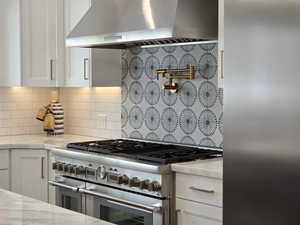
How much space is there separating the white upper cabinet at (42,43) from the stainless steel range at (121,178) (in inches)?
31.8

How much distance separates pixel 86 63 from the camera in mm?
4453

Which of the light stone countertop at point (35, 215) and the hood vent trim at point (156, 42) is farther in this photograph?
the hood vent trim at point (156, 42)

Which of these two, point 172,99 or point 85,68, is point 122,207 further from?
point 85,68

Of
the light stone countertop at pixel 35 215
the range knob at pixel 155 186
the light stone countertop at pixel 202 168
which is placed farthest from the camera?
the range knob at pixel 155 186

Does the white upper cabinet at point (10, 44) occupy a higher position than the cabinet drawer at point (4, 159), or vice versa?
the white upper cabinet at point (10, 44)

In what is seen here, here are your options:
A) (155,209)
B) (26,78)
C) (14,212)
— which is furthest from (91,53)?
(14,212)

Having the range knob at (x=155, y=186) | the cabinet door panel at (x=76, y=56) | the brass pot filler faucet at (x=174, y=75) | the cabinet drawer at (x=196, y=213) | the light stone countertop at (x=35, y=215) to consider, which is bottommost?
the cabinet drawer at (x=196, y=213)

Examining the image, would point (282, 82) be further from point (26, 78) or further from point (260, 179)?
point (26, 78)

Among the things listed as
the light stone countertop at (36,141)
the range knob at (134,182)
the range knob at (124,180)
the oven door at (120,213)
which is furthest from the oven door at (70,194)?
the range knob at (134,182)

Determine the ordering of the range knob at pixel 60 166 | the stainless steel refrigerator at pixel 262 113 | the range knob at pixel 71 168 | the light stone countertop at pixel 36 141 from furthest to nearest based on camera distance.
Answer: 1. the light stone countertop at pixel 36 141
2. the range knob at pixel 60 166
3. the range knob at pixel 71 168
4. the stainless steel refrigerator at pixel 262 113

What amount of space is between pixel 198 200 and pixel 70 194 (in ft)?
4.03

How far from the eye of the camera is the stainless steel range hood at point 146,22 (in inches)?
137

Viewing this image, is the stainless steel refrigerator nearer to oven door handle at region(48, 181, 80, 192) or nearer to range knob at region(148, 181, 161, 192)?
range knob at region(148, 181, 161, 192)

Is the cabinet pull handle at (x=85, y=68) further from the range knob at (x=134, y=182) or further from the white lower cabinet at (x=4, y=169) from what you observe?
the range knob at (x=134, y=182)
